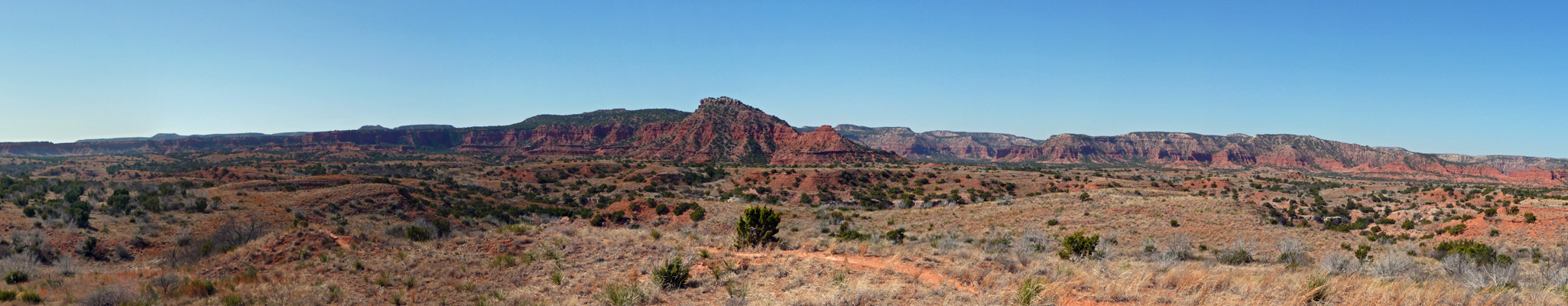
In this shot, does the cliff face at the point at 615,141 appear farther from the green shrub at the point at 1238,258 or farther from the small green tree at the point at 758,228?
the green shrub at the point at 1238,258

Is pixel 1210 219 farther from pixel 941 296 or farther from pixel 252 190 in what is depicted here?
pixel 252 190

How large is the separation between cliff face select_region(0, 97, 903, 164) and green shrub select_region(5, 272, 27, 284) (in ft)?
287

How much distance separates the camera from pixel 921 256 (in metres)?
11.6

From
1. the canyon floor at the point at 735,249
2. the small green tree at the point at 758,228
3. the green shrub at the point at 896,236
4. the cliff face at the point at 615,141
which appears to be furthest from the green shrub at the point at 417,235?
the cliff face at the point at 615,141

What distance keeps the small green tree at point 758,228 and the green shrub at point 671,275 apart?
178 inches

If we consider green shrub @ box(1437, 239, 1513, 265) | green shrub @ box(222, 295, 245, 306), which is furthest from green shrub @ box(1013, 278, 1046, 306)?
green shrub @ box(1437, 239, 1513, 265)

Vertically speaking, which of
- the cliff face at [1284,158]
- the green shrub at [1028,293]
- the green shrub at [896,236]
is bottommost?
the green shrub at [896,236]

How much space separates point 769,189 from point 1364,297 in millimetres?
46539

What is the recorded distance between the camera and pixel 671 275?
9.30 meters

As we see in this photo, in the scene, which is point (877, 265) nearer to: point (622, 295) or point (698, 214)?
point (622, 295)

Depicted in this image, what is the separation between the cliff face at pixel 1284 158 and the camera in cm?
11419

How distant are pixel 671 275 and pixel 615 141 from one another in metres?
122

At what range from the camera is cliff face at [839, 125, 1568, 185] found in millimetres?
114188

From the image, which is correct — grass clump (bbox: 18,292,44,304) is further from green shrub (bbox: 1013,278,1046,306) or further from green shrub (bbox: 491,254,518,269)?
green shrub (bbox: 1013,278,1046,306)
